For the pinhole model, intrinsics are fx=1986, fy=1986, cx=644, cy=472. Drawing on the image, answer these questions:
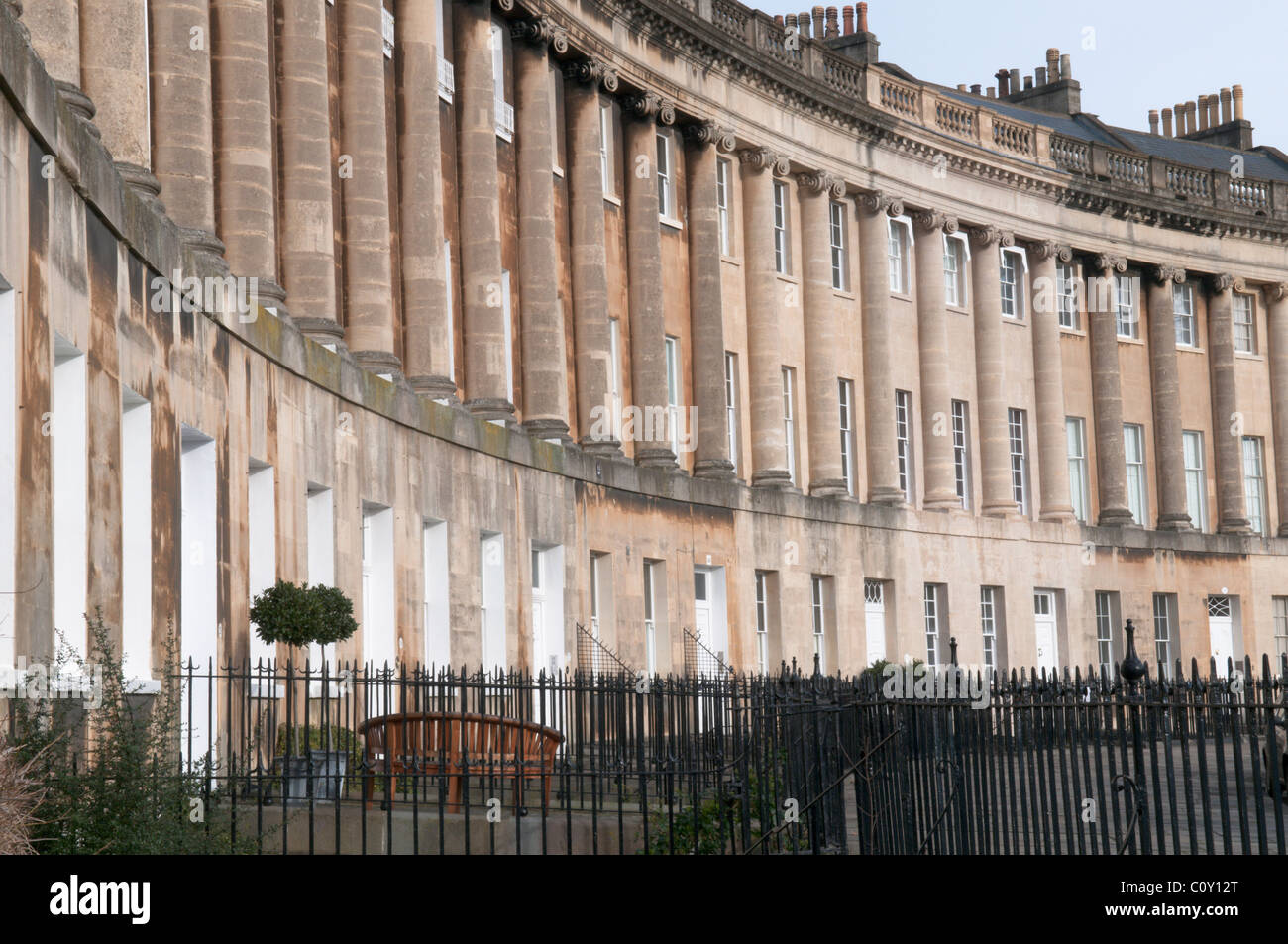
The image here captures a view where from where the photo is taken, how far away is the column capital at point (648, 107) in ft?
Answer: 120

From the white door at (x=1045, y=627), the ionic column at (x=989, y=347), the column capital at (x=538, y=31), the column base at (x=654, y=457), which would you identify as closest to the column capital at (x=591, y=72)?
the column capital at (x=538, y=31)

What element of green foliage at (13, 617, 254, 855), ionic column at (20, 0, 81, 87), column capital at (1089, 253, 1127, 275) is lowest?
green foliage at (13, 617, 254, 855)

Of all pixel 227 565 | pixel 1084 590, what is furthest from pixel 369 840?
pixel 1084 590

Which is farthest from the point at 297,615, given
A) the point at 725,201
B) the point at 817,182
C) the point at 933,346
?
the point at 933,346

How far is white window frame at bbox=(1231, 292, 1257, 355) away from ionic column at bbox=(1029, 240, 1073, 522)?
7.91 meters

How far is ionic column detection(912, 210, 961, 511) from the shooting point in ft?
148

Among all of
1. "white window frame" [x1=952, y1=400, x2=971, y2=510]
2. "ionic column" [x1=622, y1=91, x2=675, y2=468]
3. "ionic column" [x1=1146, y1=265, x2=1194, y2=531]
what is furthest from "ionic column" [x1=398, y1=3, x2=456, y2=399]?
"ionic column" [x1=1146, y1=265, x2=1194, y2=531]

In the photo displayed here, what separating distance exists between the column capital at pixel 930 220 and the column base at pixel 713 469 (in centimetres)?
1088

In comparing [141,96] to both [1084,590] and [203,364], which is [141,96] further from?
[1084,590]

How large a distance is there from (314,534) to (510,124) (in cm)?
1277

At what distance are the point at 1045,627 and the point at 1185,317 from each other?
36.2 ft

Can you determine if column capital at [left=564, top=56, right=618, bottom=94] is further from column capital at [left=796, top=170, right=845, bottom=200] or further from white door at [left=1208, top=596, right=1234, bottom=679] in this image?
white door at [left=1208, top=596, right=1234, bottom=679]

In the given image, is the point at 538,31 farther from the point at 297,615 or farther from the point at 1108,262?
the point at 1108,262

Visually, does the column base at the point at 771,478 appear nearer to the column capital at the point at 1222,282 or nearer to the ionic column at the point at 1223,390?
the ionic column at the point at 1223,390
